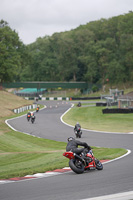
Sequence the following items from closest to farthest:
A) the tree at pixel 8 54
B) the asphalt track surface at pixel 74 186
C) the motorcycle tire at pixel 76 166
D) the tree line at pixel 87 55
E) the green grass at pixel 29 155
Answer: the asphalt track surface at pixel 74 186
the motorcycle tire at pixel 76 166
the green grass at pixel 29 155
the tree at pixel 8 54
the tree line at pixel 87 55

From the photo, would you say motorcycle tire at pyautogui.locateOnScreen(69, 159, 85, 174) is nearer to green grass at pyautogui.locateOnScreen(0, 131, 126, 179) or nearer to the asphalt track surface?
the asphalt track surface

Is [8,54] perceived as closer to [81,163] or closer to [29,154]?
[29,154]

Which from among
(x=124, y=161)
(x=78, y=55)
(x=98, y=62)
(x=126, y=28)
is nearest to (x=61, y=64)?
(x=78, y=55)

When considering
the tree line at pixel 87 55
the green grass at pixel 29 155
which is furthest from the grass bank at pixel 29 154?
the tree line at pixel 87 55

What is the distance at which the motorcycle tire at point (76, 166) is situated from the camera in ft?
38.7

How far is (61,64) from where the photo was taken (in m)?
122

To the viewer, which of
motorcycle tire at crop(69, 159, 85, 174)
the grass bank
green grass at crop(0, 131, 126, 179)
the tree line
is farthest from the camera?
the tree line

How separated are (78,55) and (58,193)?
4594 inches

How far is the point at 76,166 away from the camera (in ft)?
39.2

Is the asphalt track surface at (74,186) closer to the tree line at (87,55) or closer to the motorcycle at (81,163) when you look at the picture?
the motorcycle at (81,163)

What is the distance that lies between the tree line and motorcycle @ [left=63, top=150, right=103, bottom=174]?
7267 centimetres

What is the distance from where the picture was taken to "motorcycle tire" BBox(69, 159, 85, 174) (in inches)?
464

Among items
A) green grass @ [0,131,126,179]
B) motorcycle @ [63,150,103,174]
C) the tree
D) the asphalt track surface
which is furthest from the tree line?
the asphalt track surface

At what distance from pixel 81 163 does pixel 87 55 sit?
10689cm
